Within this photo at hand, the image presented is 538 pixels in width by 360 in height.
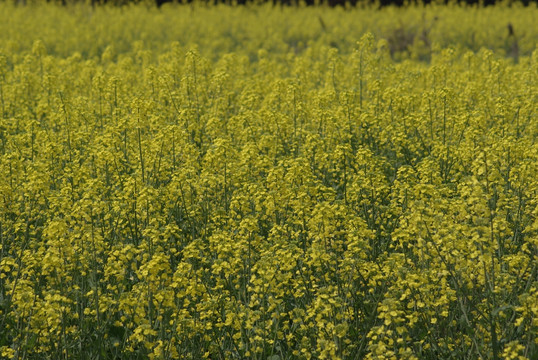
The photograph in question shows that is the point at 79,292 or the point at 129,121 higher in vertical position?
the point at 129,121

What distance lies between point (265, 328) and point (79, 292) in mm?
1534

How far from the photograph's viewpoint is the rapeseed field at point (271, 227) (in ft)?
15.8

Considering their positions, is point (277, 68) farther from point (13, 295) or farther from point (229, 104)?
point (13, 295)

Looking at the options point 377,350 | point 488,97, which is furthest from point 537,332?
point 488,97

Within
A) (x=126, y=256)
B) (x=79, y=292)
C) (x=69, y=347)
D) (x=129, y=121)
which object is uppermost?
(x=129, y=121)

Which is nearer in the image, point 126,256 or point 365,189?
point 126,256

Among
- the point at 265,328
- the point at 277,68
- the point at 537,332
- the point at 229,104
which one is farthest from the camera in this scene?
the point at 277,68

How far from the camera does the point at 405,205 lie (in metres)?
6.20

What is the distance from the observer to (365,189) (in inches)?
267

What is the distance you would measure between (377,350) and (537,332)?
1175mm

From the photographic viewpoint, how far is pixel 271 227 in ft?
21.8

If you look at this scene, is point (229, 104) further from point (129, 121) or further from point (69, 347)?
point (69, 347)

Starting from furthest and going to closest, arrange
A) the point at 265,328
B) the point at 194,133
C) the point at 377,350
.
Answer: the point at 194,133, the point at 265,328, the point at 377,350

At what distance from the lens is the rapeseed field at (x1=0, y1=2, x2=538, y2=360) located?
4.81 metres
